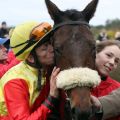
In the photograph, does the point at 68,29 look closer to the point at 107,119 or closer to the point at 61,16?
the point at 61,16

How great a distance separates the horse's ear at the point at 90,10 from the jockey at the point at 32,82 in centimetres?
40

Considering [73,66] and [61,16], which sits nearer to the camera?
[73,66]

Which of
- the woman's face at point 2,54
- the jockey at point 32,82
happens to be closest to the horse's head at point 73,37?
the jockey at point 32,82

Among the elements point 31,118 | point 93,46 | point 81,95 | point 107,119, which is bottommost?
point 107,119

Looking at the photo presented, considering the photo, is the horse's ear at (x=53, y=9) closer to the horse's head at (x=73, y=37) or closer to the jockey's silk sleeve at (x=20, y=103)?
the horse's head at (x=73, y=37)

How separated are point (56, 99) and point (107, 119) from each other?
712mm

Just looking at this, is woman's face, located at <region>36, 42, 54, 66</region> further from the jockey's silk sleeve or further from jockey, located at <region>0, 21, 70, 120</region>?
the jockey's silk sleeve

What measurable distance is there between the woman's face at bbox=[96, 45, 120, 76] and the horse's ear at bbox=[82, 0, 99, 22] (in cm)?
55

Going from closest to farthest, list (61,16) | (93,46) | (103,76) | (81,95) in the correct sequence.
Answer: (81,95)
(93,46)
(61,16)
(103,76)

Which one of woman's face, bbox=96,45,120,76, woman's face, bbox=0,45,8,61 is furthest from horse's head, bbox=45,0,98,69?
woman's face, bbox=0,45,8,61

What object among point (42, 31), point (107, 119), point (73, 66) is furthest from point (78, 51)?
point (107, 119)

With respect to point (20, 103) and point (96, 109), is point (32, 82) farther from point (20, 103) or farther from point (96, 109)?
point (96, 109)

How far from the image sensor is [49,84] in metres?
4.64

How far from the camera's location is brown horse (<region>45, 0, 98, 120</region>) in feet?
13.2
